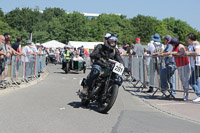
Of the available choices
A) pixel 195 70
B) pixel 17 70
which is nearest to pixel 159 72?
pixel 195 70

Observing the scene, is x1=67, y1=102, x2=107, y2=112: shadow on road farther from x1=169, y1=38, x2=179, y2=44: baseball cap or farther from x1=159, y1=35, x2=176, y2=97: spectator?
x1=169, y1=38, x2=179, y2=44: baseball cap

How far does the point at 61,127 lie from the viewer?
5.84 metres

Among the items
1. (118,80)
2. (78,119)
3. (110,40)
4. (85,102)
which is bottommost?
(78,119)

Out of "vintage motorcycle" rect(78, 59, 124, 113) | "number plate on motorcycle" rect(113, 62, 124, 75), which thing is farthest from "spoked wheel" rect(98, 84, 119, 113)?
"number plate on motorcycle" rect(113, 62, 124, 75)

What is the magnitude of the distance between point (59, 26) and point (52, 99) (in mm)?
94403

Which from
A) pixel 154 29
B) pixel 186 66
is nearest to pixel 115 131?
pixel 186 66

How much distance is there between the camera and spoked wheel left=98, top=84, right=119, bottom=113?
23.3 feet

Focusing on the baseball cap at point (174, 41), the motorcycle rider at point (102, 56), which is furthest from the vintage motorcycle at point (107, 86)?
the baseball cap at point (174, 41)

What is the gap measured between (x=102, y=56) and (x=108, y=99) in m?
1.06

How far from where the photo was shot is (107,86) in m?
7.47

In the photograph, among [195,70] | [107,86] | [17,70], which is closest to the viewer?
[107,86]

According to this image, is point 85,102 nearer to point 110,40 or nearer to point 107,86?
point 107,86

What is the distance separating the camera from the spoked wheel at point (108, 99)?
711 cm

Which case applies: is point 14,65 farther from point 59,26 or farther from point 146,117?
point 59,26
